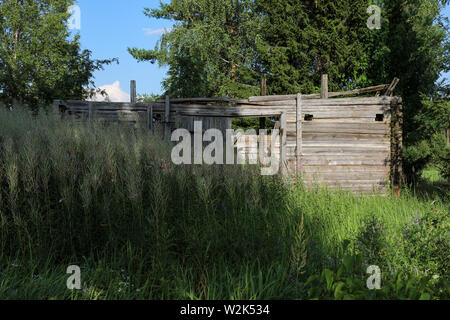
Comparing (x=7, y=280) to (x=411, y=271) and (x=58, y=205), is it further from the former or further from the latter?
(x=411, y=271)

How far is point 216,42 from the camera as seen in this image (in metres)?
20.1

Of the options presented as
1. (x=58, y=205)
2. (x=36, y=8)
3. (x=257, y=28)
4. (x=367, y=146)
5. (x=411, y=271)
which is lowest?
(x=411, y=271)

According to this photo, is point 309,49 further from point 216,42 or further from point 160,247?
point 160,247

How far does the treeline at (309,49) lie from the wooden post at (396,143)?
1986mm

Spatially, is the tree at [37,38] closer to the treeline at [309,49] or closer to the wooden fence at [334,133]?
the treeline at [309,49]

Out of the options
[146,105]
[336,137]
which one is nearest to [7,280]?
[146,105]

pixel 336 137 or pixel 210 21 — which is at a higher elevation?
pixel 210 21

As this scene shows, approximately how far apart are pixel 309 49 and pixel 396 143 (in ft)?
34.5

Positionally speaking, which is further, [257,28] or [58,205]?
[257,28]

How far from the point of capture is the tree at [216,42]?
1958 cm


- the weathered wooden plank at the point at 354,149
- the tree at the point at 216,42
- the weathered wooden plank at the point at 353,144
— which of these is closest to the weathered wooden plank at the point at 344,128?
the weathered wooden plank at the point at 353,144

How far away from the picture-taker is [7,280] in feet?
8.83
